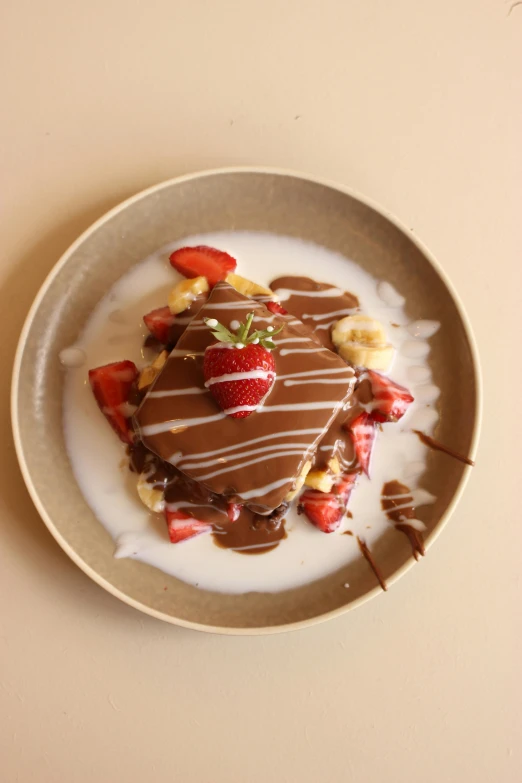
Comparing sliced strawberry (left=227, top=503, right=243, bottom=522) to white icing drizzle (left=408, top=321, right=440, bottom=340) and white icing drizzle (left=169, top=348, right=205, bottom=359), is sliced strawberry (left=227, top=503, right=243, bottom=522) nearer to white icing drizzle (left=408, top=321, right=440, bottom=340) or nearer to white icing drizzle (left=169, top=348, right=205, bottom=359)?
white icing drizzle (left=169, top=348, right=205, bottom=359)

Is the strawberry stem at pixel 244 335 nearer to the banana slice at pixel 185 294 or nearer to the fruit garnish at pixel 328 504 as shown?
the banana slice at pixel 185 294

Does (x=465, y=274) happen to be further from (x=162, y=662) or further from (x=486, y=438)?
(x=162, y=662)

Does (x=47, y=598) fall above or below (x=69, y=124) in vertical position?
below

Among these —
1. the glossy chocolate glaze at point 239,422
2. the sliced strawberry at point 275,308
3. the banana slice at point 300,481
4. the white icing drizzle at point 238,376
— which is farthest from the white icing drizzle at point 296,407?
the sliced strawberry at point 275,308

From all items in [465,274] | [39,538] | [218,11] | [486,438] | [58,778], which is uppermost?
[218,11]

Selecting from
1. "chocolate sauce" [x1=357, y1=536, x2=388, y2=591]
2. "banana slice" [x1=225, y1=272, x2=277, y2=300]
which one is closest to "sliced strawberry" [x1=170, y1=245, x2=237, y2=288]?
"banana slice" [x1=225, y1=272, x2=277, y2=300]

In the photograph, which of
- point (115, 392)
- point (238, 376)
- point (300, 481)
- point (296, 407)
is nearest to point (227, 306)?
point (238, 376)

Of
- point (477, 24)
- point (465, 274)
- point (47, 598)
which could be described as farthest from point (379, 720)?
point (477, 24)

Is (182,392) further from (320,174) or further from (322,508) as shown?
(320,174)
